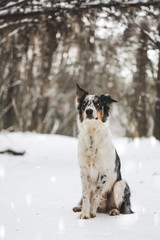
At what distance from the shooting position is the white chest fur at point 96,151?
208 inches

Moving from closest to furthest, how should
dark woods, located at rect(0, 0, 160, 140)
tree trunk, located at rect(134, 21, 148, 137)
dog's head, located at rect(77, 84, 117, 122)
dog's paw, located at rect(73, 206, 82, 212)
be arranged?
1. dog's head, located at rect(77, 84, 117, 122)
2. dog's paw, located at rect(73, 206, 82, 212)
3. dark woods, located at rect(0, 0, 160, 140)
4. tree trunk, located at rect(134, 21, 148, 137)

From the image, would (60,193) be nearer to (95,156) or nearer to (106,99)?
(95,156)

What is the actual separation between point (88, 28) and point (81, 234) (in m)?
8.52

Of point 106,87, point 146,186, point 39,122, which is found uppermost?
point 146,186

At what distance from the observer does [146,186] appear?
8.56 metres

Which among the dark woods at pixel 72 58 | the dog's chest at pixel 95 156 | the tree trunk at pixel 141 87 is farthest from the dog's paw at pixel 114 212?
the tree trunk at pixel 141 87

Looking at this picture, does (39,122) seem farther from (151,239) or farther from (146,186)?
(151,239)

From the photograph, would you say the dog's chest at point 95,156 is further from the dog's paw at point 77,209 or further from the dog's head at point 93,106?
the dog's paw at point 77,209

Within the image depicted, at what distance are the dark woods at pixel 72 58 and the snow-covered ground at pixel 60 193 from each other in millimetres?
2214

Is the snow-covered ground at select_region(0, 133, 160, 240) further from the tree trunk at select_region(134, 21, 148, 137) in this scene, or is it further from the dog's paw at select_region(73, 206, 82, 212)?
the tree trunk at select_region(134, 21, 148, 137)

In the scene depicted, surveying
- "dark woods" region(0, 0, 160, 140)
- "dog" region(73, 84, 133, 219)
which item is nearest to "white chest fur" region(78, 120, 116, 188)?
"dog" region(73, 84, 133, 219)

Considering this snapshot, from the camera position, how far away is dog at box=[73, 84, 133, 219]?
17.3ft

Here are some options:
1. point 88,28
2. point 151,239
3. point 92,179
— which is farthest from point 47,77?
point 151,239

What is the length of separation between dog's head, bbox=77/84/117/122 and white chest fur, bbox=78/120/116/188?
104mm
